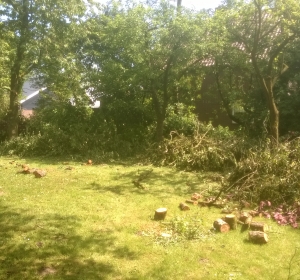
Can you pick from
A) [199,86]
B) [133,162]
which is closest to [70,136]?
[133,162]

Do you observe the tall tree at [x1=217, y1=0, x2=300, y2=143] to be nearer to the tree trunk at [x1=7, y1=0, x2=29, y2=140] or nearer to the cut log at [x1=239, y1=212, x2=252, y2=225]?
the cut log at [x1=239, y1=212, x2=252, y2=225]

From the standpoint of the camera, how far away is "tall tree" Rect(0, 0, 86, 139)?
13.9m

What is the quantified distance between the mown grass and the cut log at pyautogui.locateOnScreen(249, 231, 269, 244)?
10 centimetres

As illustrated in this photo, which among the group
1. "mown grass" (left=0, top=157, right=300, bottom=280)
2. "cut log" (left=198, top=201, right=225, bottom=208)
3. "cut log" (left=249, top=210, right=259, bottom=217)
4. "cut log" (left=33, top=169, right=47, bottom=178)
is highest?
"cut log" (left=33, top=169, right=47, bottom=178)

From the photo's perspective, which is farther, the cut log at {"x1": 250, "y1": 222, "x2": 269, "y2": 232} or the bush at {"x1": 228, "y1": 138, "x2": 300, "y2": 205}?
the bush at {"x1": 228, "y1": 138, "x2": 300, "y2": 205}

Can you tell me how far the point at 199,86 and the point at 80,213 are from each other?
11.5 meters

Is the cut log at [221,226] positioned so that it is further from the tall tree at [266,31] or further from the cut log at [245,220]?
the tall tree at [266,31]

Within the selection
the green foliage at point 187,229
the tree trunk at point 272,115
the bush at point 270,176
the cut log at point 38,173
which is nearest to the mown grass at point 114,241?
the green foliage at point 187,229

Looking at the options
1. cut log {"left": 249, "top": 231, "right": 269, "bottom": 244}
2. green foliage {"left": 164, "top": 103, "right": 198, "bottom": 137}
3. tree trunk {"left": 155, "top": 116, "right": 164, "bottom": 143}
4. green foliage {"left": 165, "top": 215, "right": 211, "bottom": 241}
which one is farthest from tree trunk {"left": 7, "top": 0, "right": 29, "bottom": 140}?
cut log {"left": 249, "top": 231, "right": 269, "bottom": 244}

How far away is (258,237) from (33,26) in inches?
476

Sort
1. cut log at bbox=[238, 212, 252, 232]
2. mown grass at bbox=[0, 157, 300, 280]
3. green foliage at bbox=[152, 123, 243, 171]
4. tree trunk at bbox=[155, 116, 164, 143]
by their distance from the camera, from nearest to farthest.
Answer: mown grass at bbox=[0, 157, 300, 280] < cut log at bbox=[238, 212, 252, 232] < green foliage at bbox=[152, 123, 243, 171] < tree trunk at bbox=[155, 116, 164, 143]

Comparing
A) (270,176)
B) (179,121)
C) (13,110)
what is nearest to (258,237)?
(270,176)

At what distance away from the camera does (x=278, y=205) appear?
7.69 meters

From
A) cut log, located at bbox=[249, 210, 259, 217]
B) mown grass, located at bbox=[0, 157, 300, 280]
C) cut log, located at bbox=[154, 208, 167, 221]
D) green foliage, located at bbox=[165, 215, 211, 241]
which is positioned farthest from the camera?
cut log, located at bbox=[249, 210, 259, 217]
